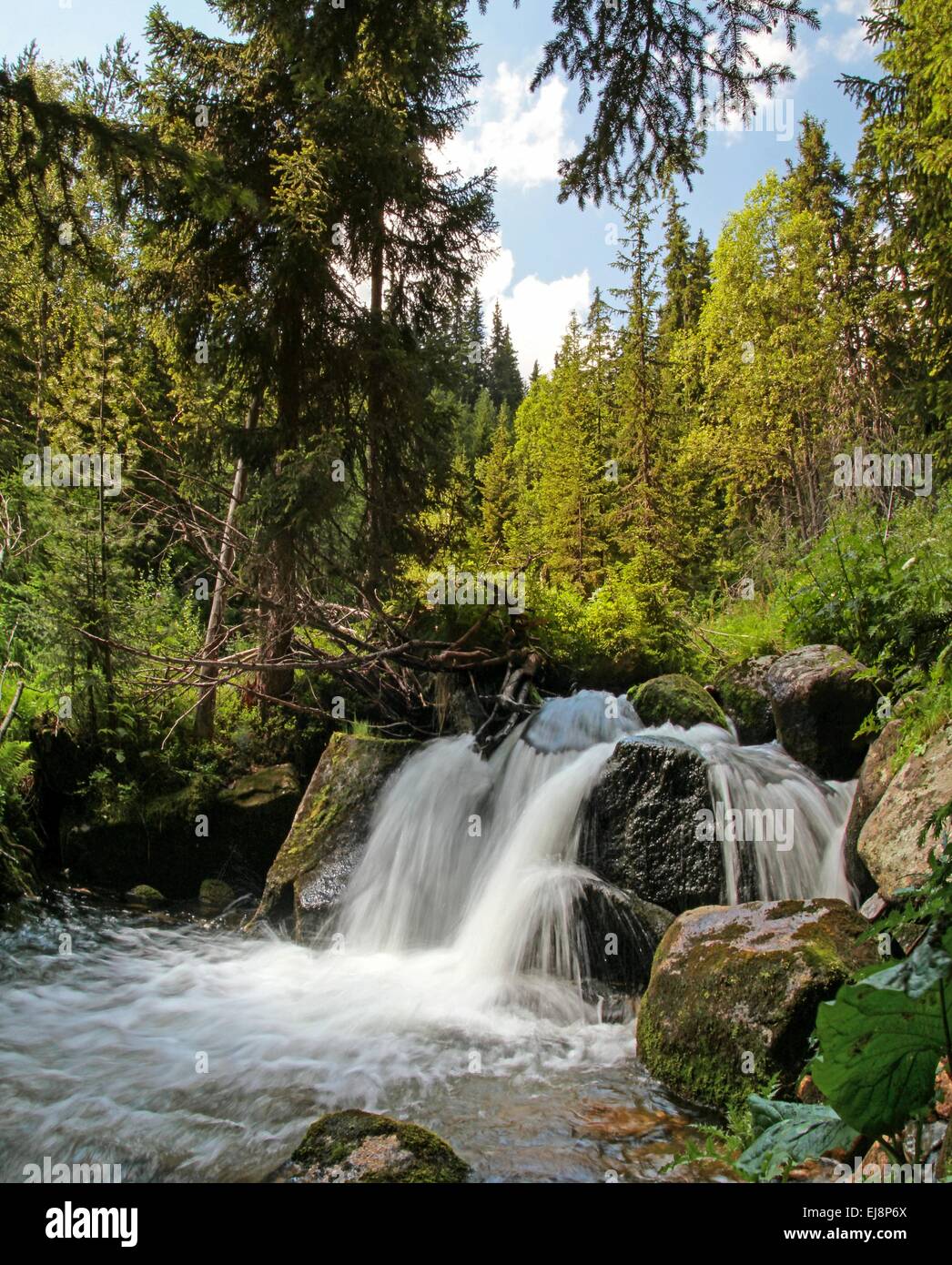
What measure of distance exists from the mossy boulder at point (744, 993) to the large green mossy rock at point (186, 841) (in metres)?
5.97

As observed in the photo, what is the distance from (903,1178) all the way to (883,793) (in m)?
4.33

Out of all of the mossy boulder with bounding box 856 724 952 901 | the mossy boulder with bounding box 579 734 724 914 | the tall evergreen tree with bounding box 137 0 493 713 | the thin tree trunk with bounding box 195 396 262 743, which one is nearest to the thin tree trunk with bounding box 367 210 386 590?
the tall evergreen tree with bounding box 137 0 493 713

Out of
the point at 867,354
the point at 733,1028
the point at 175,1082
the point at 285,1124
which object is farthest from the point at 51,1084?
the point at 867,354

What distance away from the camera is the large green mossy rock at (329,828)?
866cm

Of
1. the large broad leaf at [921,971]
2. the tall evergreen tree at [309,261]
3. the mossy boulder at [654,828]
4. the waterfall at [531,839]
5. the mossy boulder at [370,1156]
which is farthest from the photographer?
the tall evergreen tree at [309,261]

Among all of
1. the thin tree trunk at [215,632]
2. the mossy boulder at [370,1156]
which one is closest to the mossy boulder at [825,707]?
the mossy boulder at [370,1156]

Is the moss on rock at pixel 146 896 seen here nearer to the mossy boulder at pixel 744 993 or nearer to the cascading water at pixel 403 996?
the cascading water at pixel 403 996

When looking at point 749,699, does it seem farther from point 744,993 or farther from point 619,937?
point 744,993

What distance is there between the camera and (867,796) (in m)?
6.32

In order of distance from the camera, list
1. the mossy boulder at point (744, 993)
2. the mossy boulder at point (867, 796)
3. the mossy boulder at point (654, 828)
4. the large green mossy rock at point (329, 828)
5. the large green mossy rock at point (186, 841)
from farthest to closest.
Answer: the large green mossy rock at point (186, 841), the large green mossy rock at point (329, 828), the mossy boulder at point (654, 828), the mossy boulder at point (867, 796), the mossy boulder at point (744, 993)

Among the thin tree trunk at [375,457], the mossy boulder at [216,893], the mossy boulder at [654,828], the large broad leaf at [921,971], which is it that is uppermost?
the thin tree trunk at [375,457]

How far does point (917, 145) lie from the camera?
10430mm

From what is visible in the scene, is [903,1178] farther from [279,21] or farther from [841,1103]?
[279,21]

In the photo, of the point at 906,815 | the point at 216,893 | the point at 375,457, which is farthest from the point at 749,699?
the point at 216,893
